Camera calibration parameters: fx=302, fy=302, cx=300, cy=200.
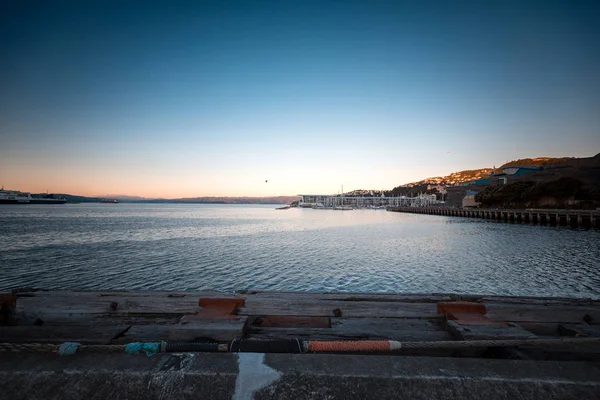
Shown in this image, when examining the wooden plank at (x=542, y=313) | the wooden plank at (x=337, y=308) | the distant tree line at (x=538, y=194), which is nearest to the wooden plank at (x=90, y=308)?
the wooden plank at (x=337, y=308)

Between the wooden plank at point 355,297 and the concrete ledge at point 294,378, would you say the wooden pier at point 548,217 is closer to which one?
the wooden plank at point 355,297

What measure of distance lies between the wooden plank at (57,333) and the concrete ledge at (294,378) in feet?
2.53

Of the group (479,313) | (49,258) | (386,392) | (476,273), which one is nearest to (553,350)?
(479,313)

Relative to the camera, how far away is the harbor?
1815mm

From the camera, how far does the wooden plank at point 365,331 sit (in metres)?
2.93

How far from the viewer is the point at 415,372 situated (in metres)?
1.88

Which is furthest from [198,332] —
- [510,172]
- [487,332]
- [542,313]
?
[510,172]

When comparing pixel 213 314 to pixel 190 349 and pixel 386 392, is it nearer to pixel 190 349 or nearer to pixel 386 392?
pixel 190 349

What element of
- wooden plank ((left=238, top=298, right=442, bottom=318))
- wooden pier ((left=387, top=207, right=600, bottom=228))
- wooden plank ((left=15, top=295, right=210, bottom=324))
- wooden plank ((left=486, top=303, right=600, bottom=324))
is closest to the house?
wooden pier ((left=387, top=207, right=600, bottom=228))

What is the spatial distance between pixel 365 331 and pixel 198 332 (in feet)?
5.30

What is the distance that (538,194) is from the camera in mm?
70938

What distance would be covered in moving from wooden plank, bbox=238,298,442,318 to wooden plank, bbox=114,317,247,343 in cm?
60

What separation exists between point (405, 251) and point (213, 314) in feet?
86.6

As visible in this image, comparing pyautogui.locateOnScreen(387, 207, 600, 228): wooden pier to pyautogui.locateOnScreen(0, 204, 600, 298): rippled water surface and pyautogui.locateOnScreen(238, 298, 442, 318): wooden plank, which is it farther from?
pyautogui.locateOnScreen(238, 298, 442, 318): wooden plank
